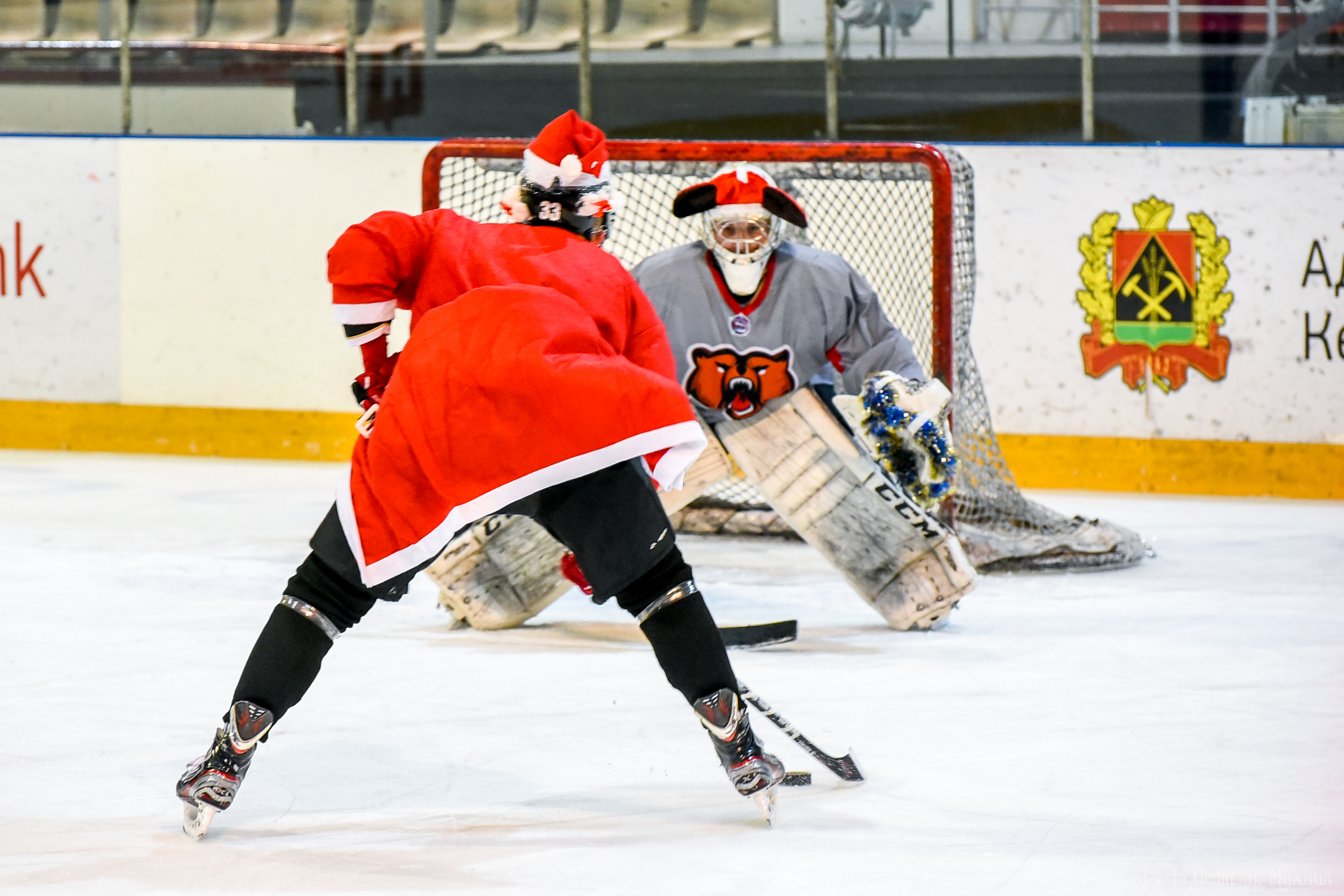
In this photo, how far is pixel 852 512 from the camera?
11.9 feet

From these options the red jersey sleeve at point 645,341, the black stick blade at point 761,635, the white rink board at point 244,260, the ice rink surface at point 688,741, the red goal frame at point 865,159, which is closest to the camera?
the ice rink surface at point 688,741

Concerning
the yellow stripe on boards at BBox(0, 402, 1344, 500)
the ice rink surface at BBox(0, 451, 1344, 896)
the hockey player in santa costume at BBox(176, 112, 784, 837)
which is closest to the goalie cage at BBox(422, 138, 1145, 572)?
the ice rink surface at BBox(0, 451, 1344, 896)

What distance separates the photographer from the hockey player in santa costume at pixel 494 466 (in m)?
2.15

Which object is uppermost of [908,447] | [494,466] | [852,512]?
[494,466]

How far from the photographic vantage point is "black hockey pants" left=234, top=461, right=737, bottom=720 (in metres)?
2.17

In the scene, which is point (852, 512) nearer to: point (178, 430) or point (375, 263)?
point (375, 263)

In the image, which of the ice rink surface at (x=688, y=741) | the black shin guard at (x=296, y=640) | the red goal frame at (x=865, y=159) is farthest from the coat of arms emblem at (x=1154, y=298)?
the black shin guard at (x=296, y=640)

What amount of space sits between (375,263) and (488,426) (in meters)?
0.28

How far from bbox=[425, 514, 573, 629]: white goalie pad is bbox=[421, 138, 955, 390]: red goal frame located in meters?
1.07

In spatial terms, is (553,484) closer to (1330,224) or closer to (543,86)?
(1330,224)

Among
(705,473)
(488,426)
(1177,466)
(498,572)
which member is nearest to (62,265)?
(498,572)

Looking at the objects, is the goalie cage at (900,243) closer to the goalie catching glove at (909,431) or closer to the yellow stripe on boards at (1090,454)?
the goalie catching glove at (909,431)

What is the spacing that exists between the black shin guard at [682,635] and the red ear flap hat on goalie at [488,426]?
128 millimetres

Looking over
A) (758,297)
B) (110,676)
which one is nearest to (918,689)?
(758,297)
